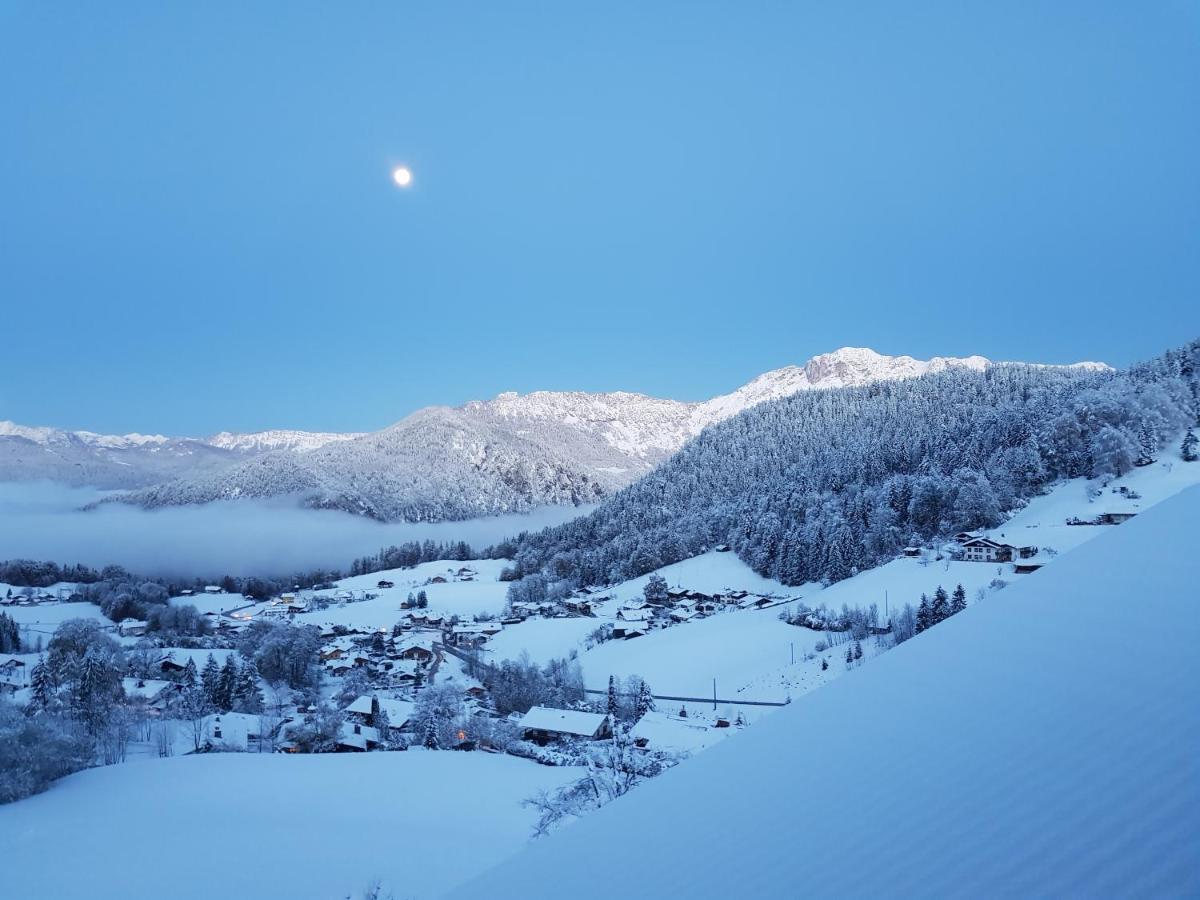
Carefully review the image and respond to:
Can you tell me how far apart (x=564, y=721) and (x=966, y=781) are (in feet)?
83.1

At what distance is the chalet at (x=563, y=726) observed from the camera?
25250 millimetres

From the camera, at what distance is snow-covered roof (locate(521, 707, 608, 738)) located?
25.3 m

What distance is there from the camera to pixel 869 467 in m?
67.6

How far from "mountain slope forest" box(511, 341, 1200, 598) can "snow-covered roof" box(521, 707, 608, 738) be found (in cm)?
3097

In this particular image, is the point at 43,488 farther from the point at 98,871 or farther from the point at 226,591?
the point at 98,871

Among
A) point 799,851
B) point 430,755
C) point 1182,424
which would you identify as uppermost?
point 1182,424

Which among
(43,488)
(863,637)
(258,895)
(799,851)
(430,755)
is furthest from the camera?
(43,488)

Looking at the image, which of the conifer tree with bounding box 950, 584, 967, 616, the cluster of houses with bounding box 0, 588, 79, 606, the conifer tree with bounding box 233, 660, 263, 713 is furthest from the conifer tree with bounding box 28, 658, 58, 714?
the cluster of houses with bounding box 0, 588, 79, 606

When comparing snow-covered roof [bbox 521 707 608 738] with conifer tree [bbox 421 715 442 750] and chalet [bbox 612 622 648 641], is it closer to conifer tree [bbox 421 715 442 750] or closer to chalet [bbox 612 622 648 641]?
conifer tree [bbox 421 715 442 750]

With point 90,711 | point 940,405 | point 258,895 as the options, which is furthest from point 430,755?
point 940,405

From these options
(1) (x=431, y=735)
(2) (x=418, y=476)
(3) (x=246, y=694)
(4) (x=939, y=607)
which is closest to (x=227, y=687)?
(3) (x=246, y=694)

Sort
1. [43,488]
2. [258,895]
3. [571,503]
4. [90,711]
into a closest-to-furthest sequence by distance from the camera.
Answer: [258,895] < [90,711] < [571,503] < [43,488]

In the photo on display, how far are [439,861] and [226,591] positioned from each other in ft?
290

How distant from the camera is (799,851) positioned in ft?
8.61
